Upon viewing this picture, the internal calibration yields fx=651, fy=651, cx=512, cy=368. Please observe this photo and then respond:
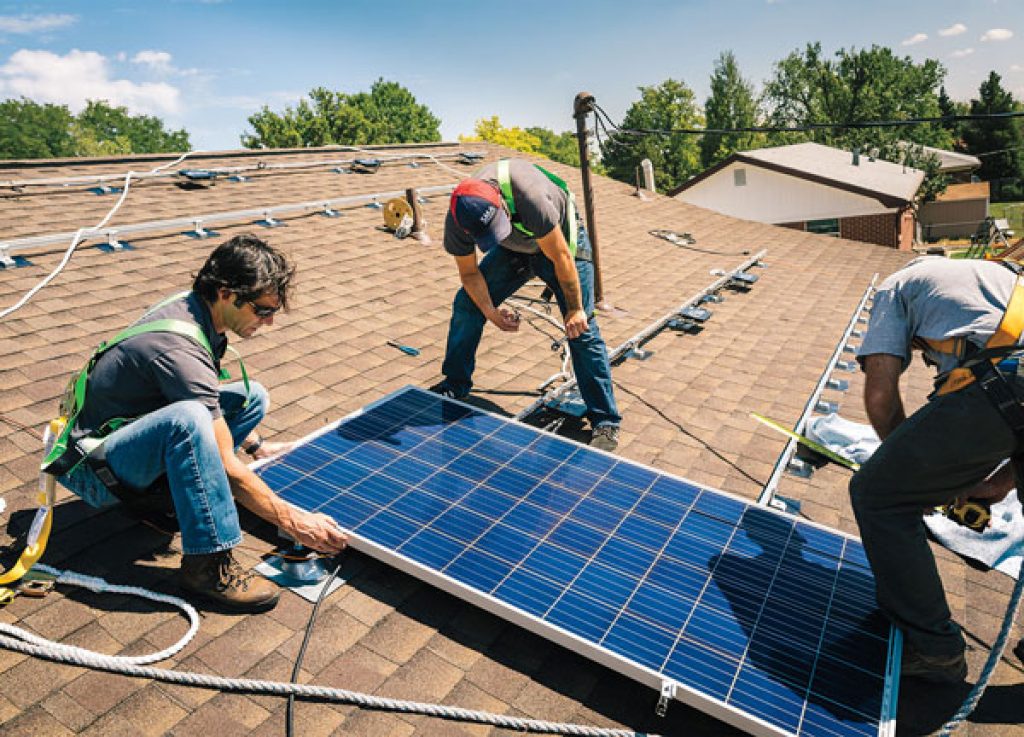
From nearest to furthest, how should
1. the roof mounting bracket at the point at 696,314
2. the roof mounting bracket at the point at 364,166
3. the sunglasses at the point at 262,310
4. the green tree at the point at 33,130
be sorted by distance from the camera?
1. the sunglasses at the point at 262,310
2. the roof mounting bracket at the point at 696,314
3. the roof mounting bracket at the point at 364,166
4. the green tree at the point at 33,130

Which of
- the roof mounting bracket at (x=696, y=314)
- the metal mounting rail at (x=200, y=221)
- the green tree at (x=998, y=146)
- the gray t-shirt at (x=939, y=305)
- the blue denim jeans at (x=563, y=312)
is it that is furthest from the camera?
the green tree at (x=998, y=146)

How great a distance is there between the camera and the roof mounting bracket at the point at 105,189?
8.45 meters

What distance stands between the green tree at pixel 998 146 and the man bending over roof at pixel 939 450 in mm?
76100

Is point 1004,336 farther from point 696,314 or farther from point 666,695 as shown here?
point 696,314

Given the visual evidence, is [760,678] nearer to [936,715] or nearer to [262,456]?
[936,715]

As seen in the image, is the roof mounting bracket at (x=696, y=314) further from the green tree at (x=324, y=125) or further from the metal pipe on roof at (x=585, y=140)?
the green tree at (x=324, y=125)

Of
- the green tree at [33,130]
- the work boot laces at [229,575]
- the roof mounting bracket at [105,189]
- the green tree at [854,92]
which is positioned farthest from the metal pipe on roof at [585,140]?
the green tree at [33,130]

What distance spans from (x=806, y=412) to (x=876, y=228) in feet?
107

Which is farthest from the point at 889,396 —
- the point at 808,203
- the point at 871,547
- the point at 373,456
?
the point at 808,203

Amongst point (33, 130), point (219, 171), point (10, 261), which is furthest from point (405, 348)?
point (33, 130)

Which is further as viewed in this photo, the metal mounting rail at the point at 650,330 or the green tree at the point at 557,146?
the green tree at the point at 557,146

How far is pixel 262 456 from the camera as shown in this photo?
404 centimetres

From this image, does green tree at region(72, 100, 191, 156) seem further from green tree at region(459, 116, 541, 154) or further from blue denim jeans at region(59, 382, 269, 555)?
blue denim jeans at region(59, 382, 269, 555)

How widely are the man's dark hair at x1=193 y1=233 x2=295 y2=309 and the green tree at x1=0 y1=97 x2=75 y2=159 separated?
309 feet
